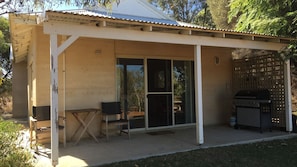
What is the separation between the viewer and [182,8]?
25.1 metres

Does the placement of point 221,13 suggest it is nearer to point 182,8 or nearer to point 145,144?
point 182,8

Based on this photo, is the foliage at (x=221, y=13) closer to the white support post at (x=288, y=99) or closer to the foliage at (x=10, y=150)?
the white support post at (x=288, y=99)

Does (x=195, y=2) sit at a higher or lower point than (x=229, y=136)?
higher

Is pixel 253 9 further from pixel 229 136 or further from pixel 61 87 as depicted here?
pixel 61 87

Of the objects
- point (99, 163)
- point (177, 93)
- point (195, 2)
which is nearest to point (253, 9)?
Answer: point (177, 93)

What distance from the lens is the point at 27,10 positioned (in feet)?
15.8

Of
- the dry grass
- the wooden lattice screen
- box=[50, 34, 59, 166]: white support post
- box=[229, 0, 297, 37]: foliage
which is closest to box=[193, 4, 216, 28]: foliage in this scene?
box=[229, 0, 297, 37]: foliage

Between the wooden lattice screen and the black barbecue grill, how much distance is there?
58 centimetres

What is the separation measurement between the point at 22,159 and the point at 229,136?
17.3ft

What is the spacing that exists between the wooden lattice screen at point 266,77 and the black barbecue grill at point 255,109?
22.7 inches

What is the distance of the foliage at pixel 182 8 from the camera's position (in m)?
24.8

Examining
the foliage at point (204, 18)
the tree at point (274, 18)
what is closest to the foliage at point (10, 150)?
the tree at point (274, 18)

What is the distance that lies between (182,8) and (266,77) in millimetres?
17205

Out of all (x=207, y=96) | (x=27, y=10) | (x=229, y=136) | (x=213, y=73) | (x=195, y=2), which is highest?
(x=195, y=2)
